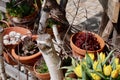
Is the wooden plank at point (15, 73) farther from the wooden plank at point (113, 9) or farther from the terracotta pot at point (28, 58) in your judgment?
the wooden plank at point (113, 9)

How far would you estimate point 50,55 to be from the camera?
2.05m

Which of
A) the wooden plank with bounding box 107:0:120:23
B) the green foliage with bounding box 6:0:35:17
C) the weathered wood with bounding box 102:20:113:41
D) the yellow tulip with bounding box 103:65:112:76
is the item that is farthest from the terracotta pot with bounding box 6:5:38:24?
the yellow tulip with bounding box 103:65:112:76

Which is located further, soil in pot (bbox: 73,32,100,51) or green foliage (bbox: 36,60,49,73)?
soil in pot (bbox: 73,32,100,51)

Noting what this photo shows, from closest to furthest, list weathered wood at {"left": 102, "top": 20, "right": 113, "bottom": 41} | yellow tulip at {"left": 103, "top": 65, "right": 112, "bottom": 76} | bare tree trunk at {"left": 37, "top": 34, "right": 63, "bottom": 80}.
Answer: bare tree trunk at {"left": 37, "top": 34, "right": 63, "bottom": 80} < yellow tulip at {"left": 103, "top": 65, "right": 112, "bottom": 76} < weathered wood at {"left": 102, "top": 20, "right": 113, "bottom": 41}

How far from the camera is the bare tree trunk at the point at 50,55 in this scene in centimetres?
200

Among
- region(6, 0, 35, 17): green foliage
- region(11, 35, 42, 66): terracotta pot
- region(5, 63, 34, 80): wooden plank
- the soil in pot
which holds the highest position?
region(6, 0, 35, 17): green foliage

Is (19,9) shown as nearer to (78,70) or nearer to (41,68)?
(41,68)

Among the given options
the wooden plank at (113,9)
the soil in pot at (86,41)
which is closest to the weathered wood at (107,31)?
the wooden plank at (113,9)

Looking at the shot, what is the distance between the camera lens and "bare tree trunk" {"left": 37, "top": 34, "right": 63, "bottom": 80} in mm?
1996

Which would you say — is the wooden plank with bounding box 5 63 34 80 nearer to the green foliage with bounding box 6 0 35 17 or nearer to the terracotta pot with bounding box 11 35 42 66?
the terracotta pot with bounding box 11 35 42 66

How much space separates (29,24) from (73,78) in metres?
1.29

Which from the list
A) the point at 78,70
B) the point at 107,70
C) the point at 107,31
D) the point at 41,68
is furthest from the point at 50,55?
the point at 107,31

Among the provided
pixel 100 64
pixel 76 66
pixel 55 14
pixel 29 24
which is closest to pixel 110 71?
pixel 100 64

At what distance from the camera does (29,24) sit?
11.2 feet
